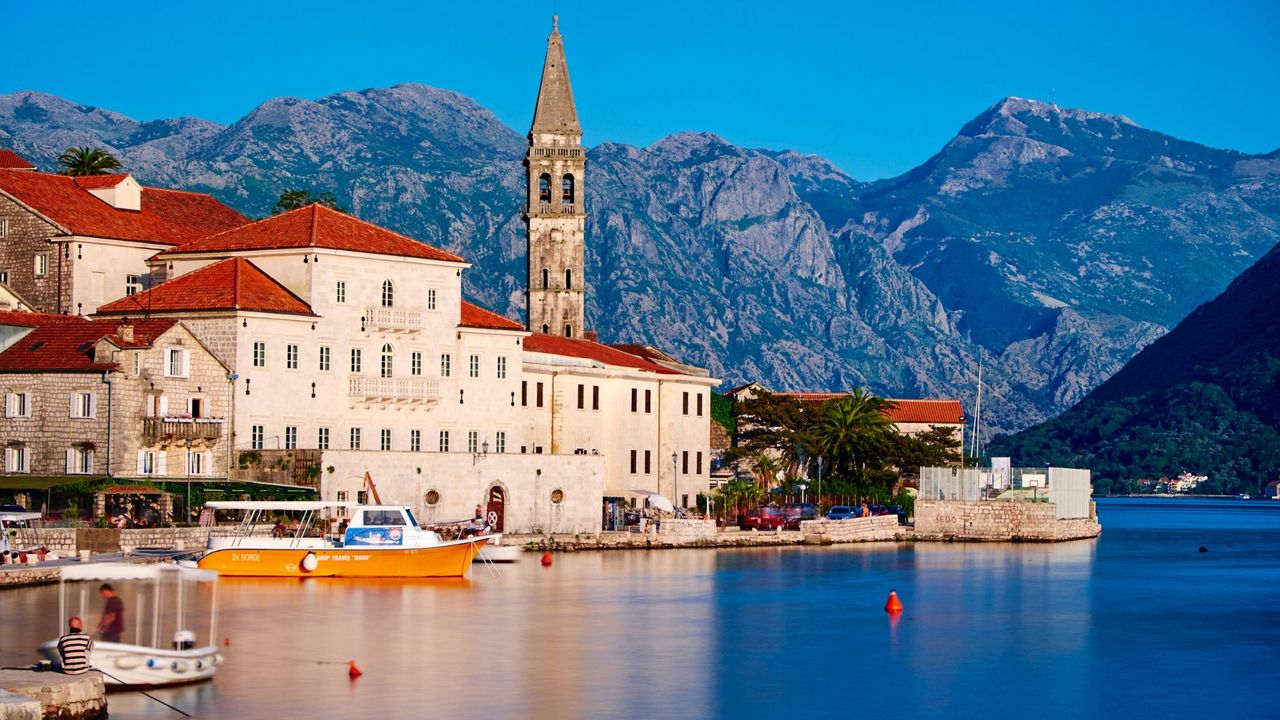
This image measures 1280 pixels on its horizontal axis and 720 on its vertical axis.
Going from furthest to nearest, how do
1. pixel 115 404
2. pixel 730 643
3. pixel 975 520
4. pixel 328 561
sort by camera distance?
pixel 975 520 → pixel 115 404 → pixel 328 561 → pixel 730 643

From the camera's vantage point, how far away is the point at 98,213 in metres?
88.0

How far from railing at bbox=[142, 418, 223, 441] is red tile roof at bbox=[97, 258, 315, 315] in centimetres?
512

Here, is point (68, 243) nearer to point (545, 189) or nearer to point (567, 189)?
point (545, 189)

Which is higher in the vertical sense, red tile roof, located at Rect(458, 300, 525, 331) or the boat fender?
red tile roof, located at Rect(458, 300, 525, 331)

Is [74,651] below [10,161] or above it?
below

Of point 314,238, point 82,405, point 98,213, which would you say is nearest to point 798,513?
point 314,238

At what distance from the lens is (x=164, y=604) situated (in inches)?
2224

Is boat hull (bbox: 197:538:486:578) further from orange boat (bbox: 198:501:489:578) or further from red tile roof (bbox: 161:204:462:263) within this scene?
red tile roof (bbox: 161:204:462:263)

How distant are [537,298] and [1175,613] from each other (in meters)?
61.4

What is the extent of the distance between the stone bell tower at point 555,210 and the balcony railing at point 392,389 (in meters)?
34.9

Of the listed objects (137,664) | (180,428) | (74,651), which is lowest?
(137,664)

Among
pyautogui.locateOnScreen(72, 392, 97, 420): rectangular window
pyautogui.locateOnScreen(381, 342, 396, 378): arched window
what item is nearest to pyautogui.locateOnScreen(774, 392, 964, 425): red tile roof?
pyautogui.locateOnScreen(381, 342, 396, 378): arched window

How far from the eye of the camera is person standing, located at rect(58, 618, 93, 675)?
34969 mm

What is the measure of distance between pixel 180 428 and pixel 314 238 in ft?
40.3
